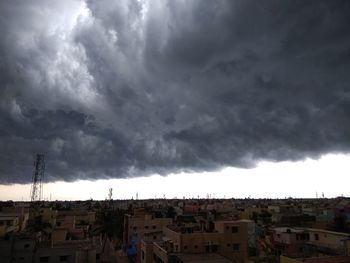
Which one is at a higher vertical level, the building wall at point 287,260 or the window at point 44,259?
the building wall at point 287,260

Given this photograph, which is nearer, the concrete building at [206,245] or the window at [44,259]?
the concrete building at [206,245]

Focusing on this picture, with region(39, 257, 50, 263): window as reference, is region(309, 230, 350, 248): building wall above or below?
above

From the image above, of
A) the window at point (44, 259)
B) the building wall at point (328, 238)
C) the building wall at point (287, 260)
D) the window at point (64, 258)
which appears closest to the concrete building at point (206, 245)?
the building wall at point (287, 260)

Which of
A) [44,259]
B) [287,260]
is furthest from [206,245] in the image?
[44,259]

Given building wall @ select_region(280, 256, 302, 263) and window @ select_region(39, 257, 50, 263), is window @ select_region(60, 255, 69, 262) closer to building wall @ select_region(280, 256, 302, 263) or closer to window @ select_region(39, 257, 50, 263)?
window @ select_region(39, 257, 50, 263)

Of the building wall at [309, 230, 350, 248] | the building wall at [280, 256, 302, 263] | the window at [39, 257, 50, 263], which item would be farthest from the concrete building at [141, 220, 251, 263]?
the building wall at [309, 230, 350, 248]

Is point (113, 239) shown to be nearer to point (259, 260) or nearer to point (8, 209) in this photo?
point (8, 209)

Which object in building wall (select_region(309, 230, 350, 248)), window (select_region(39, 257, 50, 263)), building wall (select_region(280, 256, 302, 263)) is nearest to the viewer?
building wall (select_region(280, 256, 302, 263))

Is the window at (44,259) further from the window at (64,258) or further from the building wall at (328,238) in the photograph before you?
the building wall at (328,238)

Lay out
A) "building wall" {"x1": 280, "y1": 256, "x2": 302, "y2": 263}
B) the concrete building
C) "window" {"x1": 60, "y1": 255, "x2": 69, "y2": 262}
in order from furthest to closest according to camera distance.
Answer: "window" {"x1": 60, "y1": 255, "x2": 69, "y2": 262}, the concrete building, "building wall" {"x1": 280, "y1": 256, "x2": 302, "y2": 263}

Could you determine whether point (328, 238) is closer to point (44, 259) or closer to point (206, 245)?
point (206, 245)

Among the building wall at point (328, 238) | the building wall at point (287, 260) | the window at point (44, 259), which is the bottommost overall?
the window at point (44, 259)

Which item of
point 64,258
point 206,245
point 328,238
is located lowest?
point 64,258

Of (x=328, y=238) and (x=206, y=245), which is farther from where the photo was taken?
(x=328, y=238)
